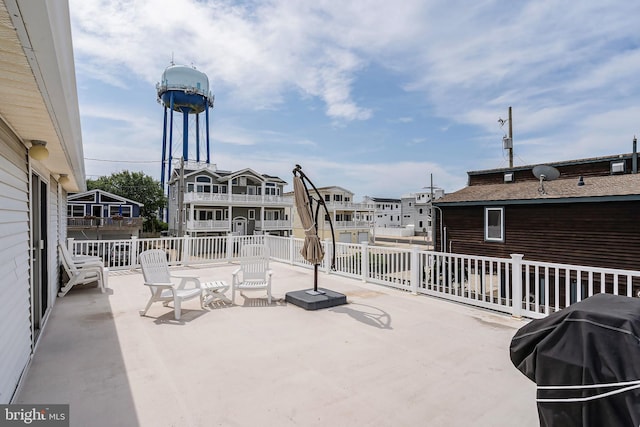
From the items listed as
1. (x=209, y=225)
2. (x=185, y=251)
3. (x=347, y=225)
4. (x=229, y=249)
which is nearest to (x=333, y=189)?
(x=347, y=225)

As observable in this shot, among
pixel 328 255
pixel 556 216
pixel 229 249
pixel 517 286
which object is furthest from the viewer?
pixel 556 216

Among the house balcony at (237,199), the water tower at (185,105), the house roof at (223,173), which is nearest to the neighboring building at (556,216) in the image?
the house balcony at (237,199)

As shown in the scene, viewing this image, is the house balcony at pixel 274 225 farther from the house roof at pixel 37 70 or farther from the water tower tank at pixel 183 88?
the house roof at pixel 37 70

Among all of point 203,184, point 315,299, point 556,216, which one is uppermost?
point 203,184

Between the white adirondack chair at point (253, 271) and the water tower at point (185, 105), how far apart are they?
25.2m

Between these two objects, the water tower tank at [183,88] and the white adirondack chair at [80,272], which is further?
the water tower tank at [183,88]

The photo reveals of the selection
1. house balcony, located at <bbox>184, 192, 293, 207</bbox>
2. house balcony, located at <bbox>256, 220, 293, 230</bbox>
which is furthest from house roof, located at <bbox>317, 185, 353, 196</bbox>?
house balcony, located at <bbox>256, 220, 293, 230</bbox>

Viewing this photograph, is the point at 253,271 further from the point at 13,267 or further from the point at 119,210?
the point at 119,210

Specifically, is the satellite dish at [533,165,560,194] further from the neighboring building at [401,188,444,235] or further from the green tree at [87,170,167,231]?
the neighboring building at [401,188,444,235]

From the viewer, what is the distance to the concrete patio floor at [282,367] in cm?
239

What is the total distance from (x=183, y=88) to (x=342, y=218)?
62.8 feet

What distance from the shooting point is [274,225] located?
88.3 ft

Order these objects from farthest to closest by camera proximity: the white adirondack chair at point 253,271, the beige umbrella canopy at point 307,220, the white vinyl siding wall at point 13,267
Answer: the white adirondack chair at point 253,271, the beige umbrella canopy at point 307,220, the white vinyl siding wall at point 13,267

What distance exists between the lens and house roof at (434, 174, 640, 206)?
951 centimetres
